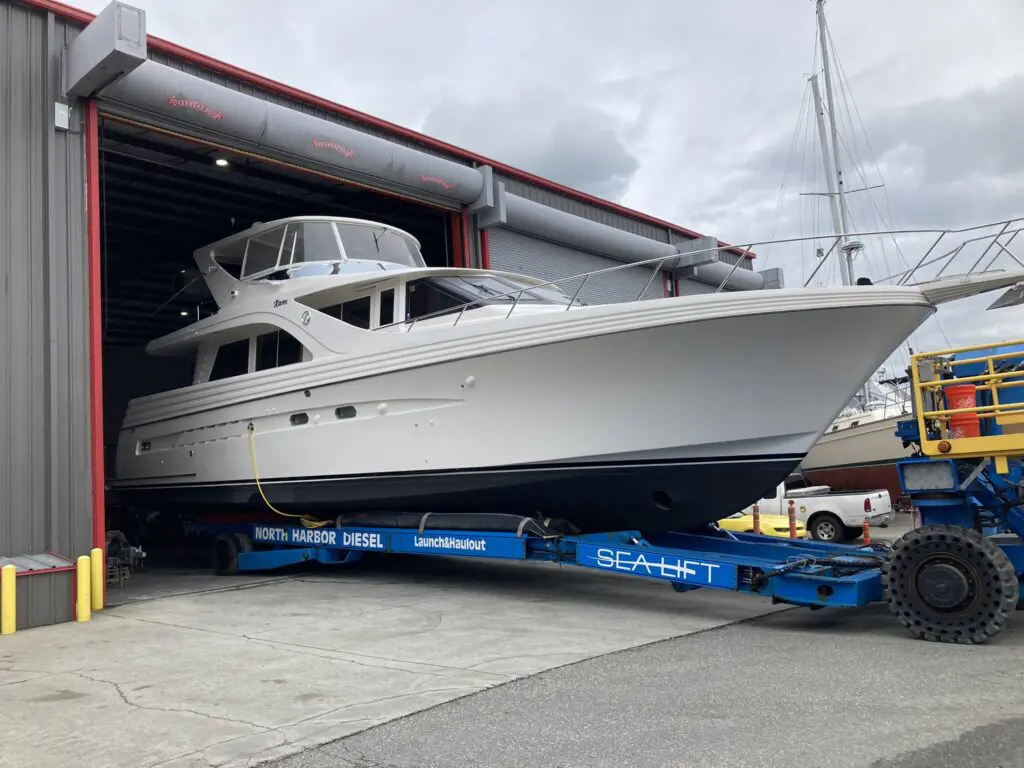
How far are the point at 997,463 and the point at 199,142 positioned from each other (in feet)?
27.2

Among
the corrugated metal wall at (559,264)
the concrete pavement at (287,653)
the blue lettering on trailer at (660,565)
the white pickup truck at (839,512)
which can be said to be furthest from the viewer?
the corrugated metal wall at (559,264)

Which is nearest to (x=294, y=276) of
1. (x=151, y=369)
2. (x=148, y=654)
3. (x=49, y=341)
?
(x=49, y=341)

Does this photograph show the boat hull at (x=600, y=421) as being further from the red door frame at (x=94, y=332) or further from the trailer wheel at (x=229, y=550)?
the red door frame at (x=94, y=332)

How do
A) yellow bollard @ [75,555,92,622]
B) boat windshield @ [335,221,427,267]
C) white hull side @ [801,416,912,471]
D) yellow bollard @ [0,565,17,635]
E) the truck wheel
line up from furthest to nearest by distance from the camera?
white hull side @ [801,416,912,471] < the truck wheel < boat windshield @ [335,221,427,267] < yellow bollard @ [75,555,92,622] < yellow bollard @ [0,565,17,635]

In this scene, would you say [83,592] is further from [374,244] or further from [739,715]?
[739,715]

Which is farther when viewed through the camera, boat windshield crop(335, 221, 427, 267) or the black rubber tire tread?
boat windshield crop(335, 221, 427, 267)

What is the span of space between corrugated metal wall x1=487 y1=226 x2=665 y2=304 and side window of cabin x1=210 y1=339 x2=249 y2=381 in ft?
13.3

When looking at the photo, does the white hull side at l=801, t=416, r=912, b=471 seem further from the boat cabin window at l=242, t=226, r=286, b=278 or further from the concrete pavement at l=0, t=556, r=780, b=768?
the boat cabin window at l=242, t=226, r=286, b=278

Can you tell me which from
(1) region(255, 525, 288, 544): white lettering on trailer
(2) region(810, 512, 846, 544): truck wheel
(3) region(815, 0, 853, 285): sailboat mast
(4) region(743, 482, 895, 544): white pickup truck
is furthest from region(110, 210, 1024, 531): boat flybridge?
(3) region(815, 0, 853, 285): sailboat mast

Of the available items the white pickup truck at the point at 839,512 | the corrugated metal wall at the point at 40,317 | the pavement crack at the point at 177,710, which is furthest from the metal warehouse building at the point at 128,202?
the white pickup truck at the point at 839,512

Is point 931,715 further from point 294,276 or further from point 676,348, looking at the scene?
point 294,276

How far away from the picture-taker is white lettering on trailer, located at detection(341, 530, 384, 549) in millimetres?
7867

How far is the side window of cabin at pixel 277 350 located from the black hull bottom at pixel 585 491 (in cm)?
134

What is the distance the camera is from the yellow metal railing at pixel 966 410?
5020 millimetres
